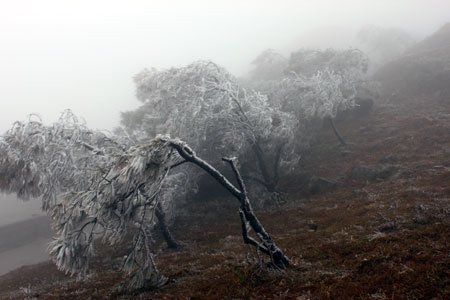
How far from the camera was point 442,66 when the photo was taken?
55.4 m

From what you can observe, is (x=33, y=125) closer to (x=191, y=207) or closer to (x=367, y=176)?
(x=191, y=207)

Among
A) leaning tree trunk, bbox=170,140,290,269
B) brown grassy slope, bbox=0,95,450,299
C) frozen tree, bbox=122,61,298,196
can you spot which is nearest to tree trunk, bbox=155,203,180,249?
brown grassy slope, bbox=0,95,450,299

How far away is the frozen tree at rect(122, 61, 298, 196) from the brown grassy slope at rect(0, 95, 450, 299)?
4.80m

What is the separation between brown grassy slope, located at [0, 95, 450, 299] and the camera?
1154 cm

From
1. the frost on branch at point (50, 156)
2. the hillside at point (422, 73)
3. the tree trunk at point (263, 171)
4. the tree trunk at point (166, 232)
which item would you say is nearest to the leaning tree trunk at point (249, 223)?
the frost on branch at point (50, 156)

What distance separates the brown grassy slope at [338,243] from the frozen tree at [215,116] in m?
4.80

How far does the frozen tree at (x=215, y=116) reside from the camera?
28391 millimetres

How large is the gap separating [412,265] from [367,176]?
770 inches

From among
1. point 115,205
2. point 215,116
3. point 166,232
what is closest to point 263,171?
point 215,116

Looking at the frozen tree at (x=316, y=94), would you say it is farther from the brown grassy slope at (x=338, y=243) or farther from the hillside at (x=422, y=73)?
the hillside at (x=422, y=73)

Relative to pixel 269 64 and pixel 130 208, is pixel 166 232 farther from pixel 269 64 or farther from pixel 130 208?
pixel 269 64

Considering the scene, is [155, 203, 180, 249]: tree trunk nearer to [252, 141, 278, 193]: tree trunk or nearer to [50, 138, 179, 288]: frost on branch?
[50, 138, 179, 288]: frost on branch

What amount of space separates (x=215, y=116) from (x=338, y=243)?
14542 millimetres

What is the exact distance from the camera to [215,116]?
92.1 ft
